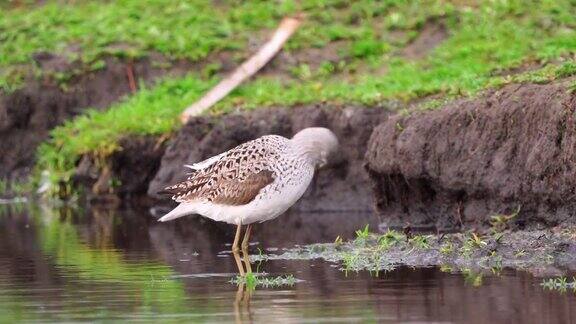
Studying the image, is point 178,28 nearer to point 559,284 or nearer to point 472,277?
point 472,277

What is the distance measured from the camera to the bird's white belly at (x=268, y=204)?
45.9ft

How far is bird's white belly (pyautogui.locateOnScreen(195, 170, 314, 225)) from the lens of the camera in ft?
45.9

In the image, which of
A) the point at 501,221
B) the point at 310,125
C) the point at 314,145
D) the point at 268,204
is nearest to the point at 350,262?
the point at 268,204

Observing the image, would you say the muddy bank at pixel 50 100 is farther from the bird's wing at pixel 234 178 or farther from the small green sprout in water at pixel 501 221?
the small green sprout in water at pixel 501 221

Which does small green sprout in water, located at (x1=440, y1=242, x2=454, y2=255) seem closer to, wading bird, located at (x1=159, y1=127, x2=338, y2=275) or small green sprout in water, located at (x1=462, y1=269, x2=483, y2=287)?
small green sprout in water, located at (x1=462, y1=269, x2=483, y2=287)

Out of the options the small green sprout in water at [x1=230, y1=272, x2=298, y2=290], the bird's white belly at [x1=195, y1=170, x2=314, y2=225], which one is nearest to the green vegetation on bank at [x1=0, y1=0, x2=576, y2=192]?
the bird's white belly at [x1=195, y1=170, x2=314, y2=225]

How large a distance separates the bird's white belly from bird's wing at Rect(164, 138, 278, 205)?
70 millimetres

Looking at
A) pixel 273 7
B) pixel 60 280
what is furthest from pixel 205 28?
pixel 60 280

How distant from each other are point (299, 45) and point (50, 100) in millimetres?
4566

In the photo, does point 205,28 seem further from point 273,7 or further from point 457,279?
point 457,279

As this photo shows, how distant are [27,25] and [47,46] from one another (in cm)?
122

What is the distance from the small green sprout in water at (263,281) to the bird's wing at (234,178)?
5.84 feet

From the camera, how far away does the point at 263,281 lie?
40.1 ft

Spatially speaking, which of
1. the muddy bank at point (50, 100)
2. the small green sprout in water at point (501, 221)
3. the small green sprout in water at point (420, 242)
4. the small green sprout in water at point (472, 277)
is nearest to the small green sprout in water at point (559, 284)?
the small green sprout in water at point (472, 277)
